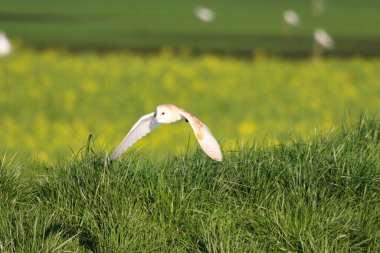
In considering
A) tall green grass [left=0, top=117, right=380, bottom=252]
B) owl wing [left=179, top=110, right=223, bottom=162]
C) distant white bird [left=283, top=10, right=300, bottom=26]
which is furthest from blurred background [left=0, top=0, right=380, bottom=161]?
owl wing [left=179, top=110, right=223, bottom=162]

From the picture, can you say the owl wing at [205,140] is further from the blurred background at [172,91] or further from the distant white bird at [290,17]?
the distant white bird at [290,17]

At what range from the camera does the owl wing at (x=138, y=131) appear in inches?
210

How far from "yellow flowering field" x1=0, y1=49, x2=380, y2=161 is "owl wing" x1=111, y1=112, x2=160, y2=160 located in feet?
21.2

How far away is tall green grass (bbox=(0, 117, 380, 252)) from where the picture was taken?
530cm

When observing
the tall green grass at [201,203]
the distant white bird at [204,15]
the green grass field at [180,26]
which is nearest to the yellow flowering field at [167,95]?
the distant white bird at [204,15]

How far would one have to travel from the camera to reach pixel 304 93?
17047 millimetres

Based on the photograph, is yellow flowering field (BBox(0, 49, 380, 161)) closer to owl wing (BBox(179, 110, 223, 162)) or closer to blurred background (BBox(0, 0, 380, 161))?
blurred background (BBox(0, 0, 380, 161))

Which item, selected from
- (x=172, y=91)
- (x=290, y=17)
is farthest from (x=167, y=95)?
(x=290, y=17)

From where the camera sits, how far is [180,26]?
3934 cm

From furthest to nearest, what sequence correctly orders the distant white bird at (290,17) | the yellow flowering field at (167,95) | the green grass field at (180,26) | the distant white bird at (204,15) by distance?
the green grass field at (180,26) → the distant white bird at (290,17) → the yellow flowering field at (167,95) → the distant white bird at (204,15)

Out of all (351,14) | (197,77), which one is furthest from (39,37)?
(351,14)

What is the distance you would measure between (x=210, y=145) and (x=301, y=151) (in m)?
1.03

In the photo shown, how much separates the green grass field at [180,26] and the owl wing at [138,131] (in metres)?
21.8

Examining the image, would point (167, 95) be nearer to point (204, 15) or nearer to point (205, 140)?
point (204, 15)
